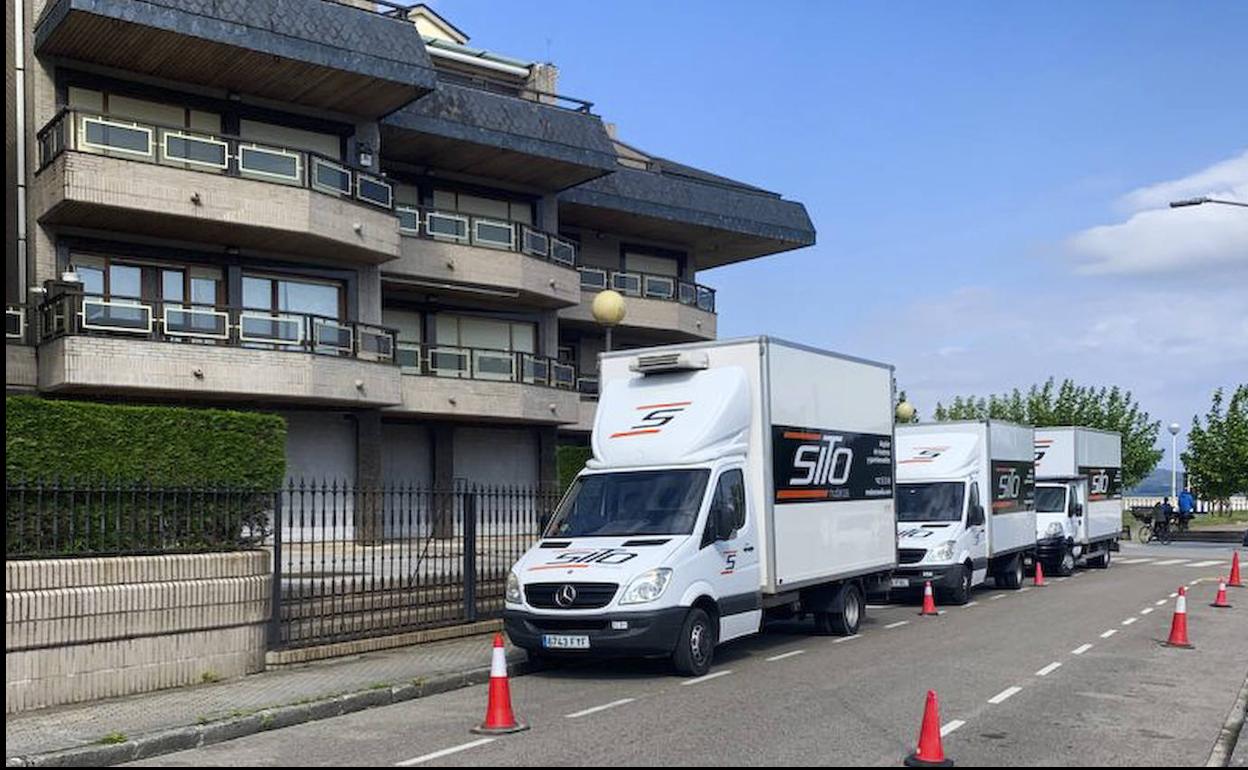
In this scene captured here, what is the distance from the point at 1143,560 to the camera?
116ft

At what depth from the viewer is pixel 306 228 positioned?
82.5 ft

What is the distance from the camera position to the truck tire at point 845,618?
53.0 ft

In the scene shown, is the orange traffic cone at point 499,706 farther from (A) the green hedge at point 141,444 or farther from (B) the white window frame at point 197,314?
(B) the white window frame at point 197,314

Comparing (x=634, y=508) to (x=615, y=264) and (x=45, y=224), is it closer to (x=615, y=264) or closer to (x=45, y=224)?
(x=45, y=224)

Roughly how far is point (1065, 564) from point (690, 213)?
15802 millimetres

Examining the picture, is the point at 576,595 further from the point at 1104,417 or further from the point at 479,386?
the point at 1104,417

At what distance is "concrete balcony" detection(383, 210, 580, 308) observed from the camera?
1174 inches

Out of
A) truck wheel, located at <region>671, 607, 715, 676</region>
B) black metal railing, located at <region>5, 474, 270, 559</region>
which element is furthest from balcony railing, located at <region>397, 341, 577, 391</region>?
truck wheel, located at <region>671, 607, 715, 676</region>

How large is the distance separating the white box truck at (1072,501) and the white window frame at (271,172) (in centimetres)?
1805

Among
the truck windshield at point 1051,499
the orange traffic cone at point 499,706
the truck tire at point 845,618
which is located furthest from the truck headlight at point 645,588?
the truck windshield at point 1051,499

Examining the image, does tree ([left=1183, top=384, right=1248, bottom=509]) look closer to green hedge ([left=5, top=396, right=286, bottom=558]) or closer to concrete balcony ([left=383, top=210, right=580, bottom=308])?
concrete balcony ([left=383, top=210, right=580, bottom=308])

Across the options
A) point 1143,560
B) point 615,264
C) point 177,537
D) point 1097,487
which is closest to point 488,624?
point 177,537

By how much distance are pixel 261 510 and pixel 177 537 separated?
1100 mm

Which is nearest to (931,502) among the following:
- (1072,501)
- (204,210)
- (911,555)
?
(911,555)
